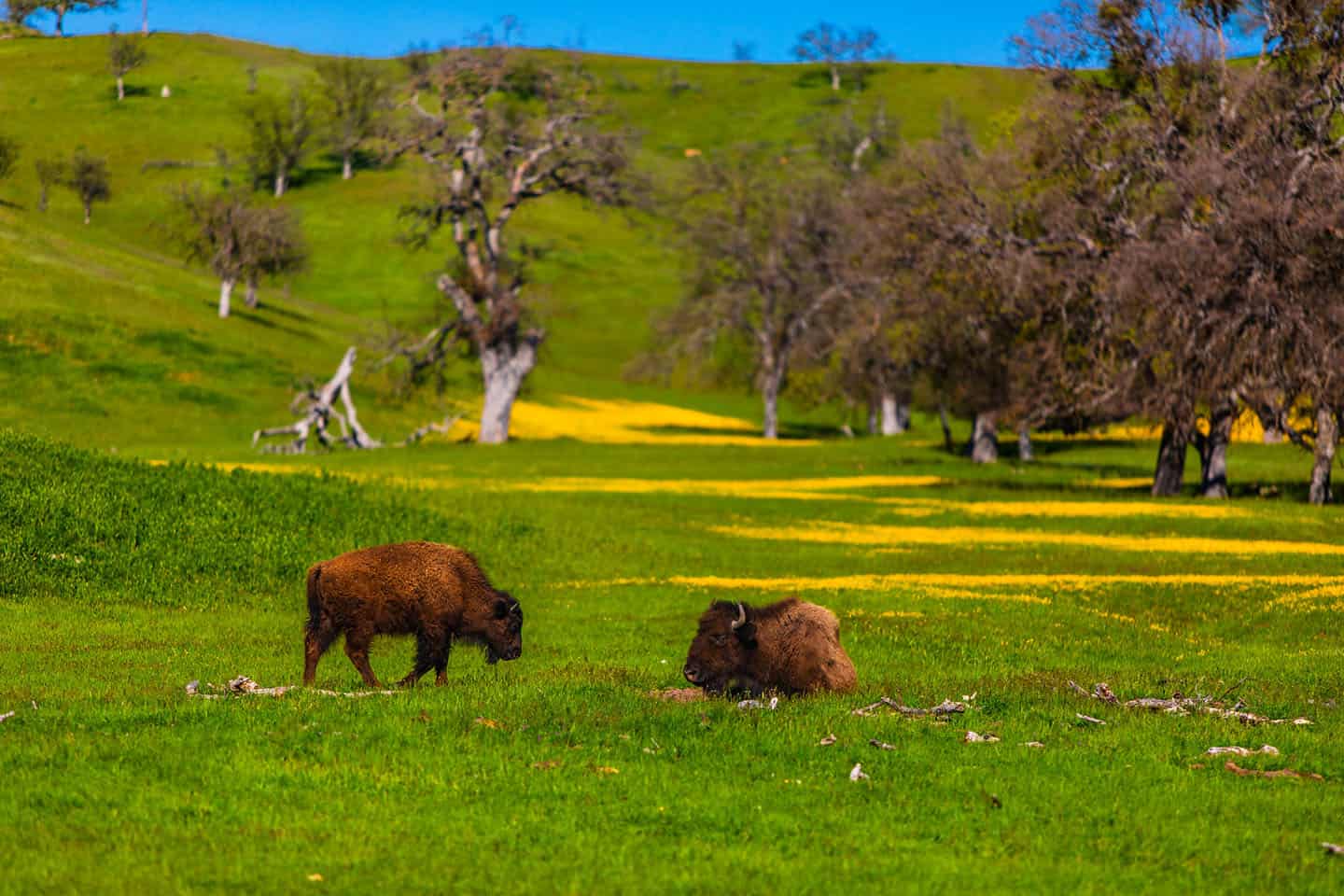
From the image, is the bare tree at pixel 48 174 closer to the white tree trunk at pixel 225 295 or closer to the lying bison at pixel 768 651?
the white tree trunk at pixel 225 295

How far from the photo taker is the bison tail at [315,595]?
16.3 meters

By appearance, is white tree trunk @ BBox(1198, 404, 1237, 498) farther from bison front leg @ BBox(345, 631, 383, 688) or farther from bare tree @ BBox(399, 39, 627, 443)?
bison front leg @ BBox(345, 631, 383, 688)

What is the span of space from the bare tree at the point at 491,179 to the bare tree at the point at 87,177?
71.9m

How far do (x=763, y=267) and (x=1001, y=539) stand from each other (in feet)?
187

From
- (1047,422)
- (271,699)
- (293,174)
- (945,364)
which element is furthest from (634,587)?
(293,174)

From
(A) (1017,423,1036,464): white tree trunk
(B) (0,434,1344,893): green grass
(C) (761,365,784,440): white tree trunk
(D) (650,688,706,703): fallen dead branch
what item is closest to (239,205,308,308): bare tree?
(C) (761,365,784,440): white tree trunk

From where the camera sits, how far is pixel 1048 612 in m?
27.1

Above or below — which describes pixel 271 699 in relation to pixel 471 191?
below

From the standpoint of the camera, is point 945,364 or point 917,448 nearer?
point 945,364

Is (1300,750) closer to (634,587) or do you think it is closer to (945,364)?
(634,587)

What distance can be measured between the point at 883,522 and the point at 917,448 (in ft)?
141

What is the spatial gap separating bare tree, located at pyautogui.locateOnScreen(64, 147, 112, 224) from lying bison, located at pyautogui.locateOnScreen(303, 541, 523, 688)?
Result: 139973mm

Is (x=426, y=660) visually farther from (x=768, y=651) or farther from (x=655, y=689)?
(x=768, y=651)

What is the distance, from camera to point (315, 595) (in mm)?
16406
